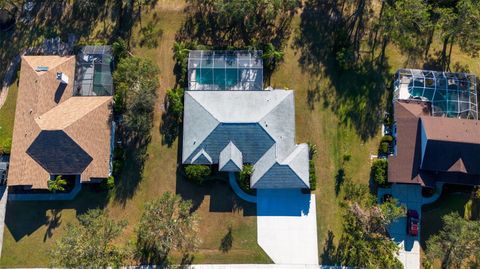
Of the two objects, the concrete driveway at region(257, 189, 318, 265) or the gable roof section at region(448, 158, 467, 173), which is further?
the concrete driveway at region(257, 189, 318, 265)

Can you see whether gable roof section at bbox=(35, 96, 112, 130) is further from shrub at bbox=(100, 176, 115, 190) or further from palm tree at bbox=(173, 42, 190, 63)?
palm tree at bbox=(173, 42, 190, 63)

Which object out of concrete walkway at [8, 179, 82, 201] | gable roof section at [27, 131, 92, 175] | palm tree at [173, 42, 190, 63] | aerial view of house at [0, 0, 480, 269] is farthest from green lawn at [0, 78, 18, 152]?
palm tree at [173, 42, 190, 63]

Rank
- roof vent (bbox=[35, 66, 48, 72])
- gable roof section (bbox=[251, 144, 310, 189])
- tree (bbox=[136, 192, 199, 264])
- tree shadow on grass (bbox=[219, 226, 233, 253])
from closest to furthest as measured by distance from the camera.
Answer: tree (bbox=[136, 192, 199, 264]) < gable roof section (bbox=[251, 144, 310, 189]) < tree shadow on grass (bbox=[219, 226, 233, 253]) < roof vent (bbox=[35, 66, 48, 72])

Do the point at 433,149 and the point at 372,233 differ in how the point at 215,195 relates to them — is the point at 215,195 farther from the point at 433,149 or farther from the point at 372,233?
the point at 433,149

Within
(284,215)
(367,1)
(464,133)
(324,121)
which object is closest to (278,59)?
(324,121)

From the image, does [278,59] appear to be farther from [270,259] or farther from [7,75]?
[7,75]

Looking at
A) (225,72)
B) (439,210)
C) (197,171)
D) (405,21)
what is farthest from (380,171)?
(225,72)
